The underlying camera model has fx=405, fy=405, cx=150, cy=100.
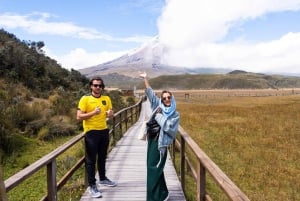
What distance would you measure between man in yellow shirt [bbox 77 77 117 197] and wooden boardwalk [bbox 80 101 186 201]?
366 mm

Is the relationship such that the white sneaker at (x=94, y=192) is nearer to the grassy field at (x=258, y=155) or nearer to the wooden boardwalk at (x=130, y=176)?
the wooden boardwalk at (x=130, y=176)

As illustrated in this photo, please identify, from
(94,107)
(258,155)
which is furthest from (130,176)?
(258,155)

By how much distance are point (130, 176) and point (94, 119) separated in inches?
75.8

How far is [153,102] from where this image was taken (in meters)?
5.21

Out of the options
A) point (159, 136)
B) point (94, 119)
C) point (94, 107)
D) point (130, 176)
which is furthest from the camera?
point (130, 176)

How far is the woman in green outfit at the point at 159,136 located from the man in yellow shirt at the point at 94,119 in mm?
675

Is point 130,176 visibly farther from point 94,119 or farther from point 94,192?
point 94,119

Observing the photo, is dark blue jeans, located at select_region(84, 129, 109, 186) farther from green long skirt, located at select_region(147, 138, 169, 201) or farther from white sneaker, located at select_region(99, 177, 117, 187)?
green long skirt, located at select_region(147, 138, 169, 201)

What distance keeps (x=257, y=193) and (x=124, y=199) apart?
349 cm

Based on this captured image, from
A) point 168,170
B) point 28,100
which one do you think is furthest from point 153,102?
point 28,100

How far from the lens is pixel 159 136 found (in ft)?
16.3

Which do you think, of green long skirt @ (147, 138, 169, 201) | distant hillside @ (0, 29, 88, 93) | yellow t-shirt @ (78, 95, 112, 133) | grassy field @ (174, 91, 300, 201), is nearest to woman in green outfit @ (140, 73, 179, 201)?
green long skirt @ (147, 138, 169, 201)

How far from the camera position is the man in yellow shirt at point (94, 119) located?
5309 mm

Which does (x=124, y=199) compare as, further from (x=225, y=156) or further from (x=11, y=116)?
(x=11, y=116)
